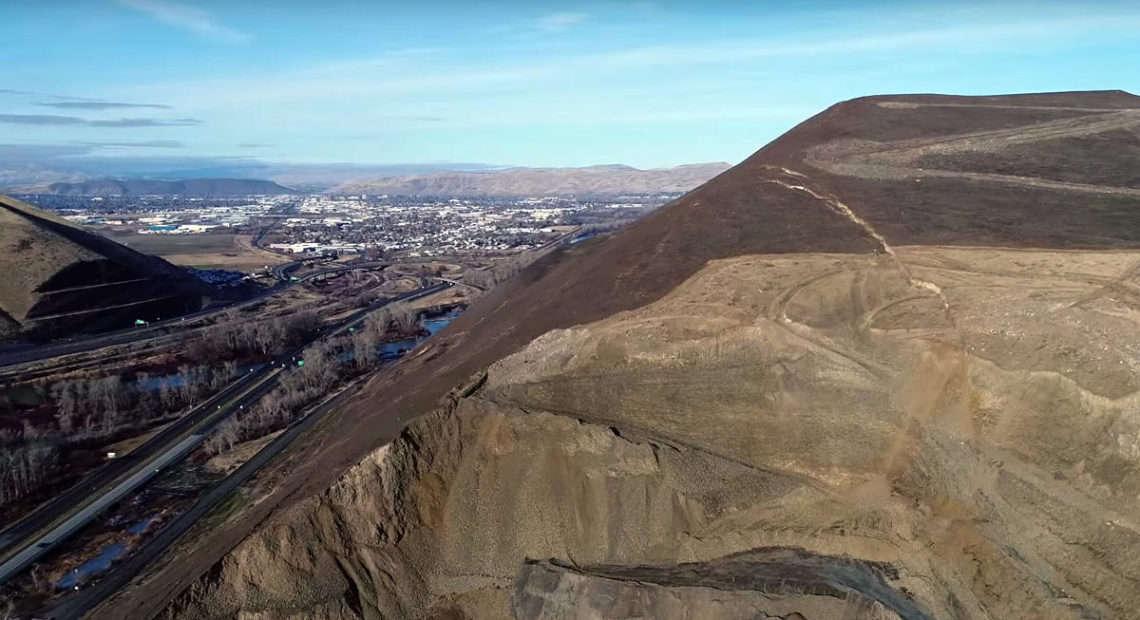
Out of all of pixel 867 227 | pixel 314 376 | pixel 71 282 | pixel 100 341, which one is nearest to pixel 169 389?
pixel 314 376

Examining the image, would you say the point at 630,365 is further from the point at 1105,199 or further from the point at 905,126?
the point at 905,126

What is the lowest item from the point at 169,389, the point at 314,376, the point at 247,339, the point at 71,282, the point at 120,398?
the point at 169,389

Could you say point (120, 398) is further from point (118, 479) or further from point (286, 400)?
point (118, 479)

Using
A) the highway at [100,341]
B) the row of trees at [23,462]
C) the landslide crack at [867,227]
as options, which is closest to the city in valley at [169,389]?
the row of trees at [23,462]

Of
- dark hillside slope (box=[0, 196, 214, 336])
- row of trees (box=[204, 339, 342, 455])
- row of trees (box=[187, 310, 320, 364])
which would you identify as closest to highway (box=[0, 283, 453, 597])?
row of trees (box=[204, 339, 342, 455])

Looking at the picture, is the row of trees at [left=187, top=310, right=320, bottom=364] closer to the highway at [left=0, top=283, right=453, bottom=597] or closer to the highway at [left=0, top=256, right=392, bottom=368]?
the highway at [left=0, top=256, right=392, bottom=368]

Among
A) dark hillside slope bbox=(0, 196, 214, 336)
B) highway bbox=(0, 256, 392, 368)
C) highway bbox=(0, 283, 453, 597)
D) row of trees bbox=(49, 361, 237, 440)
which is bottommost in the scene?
highway bbox=(0, 283, 453, 597)
